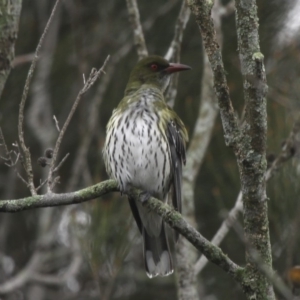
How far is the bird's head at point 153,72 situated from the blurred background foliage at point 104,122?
817mm

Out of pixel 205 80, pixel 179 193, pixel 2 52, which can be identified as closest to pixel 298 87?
pixel 205 80

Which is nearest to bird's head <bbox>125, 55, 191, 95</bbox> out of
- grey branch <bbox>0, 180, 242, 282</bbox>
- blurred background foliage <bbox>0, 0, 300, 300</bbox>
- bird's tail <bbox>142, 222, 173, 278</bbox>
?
blurred background foliage <bbox>0, 0, 300, 300</bbox>

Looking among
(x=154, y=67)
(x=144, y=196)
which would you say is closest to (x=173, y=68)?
(x=154, y=67)

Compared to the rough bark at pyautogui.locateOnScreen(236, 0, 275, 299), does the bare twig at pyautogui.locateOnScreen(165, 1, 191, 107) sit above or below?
above

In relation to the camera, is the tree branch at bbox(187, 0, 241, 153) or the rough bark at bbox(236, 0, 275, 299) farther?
the tree branch at bbox(187, 0, 241, 153)

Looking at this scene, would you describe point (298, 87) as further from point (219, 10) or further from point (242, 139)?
point (242, 139)

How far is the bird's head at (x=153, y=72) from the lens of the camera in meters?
5.34

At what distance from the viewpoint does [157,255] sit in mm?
5023

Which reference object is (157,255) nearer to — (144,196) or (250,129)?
(144,196)

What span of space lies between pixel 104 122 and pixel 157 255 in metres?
2.78

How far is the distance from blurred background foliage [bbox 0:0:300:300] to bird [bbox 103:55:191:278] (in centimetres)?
40

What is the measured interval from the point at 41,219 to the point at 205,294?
161 cm

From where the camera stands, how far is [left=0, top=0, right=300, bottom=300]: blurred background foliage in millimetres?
6023

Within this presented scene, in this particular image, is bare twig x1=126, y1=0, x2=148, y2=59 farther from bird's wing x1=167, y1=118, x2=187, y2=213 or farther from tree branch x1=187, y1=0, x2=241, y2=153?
tree branch x1=187, y1=0, x2=241, y2=153
